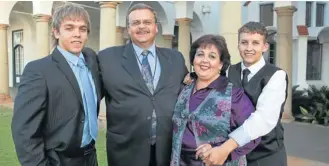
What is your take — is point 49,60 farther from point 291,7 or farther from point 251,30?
point 291,7

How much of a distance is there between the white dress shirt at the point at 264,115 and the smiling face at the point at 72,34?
1.12m

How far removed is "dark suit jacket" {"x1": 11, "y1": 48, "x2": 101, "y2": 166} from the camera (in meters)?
2.21

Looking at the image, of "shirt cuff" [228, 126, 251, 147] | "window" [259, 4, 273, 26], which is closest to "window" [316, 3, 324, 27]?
"window" [259, 4, 273, 26]

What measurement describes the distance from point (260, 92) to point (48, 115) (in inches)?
53.1

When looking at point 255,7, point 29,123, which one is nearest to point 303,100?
point 255,7

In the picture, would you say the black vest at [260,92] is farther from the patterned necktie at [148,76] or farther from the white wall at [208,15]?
the white wall at [208,15]

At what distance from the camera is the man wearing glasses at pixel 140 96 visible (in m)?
2.66

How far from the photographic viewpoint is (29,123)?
2.21 metres

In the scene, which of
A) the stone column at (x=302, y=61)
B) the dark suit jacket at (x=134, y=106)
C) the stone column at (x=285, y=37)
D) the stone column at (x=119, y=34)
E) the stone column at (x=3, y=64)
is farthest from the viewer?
the stone column at (x=302, y=61)

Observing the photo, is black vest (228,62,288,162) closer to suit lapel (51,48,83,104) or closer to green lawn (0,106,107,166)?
suit lapel (51,48,83,104)

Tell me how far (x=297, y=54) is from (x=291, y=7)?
893cm

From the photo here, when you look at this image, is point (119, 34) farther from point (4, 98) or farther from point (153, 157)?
point (153, 157)

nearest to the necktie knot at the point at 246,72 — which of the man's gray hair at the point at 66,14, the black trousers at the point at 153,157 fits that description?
the black trousers at the point at 153,157

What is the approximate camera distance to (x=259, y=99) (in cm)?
224
